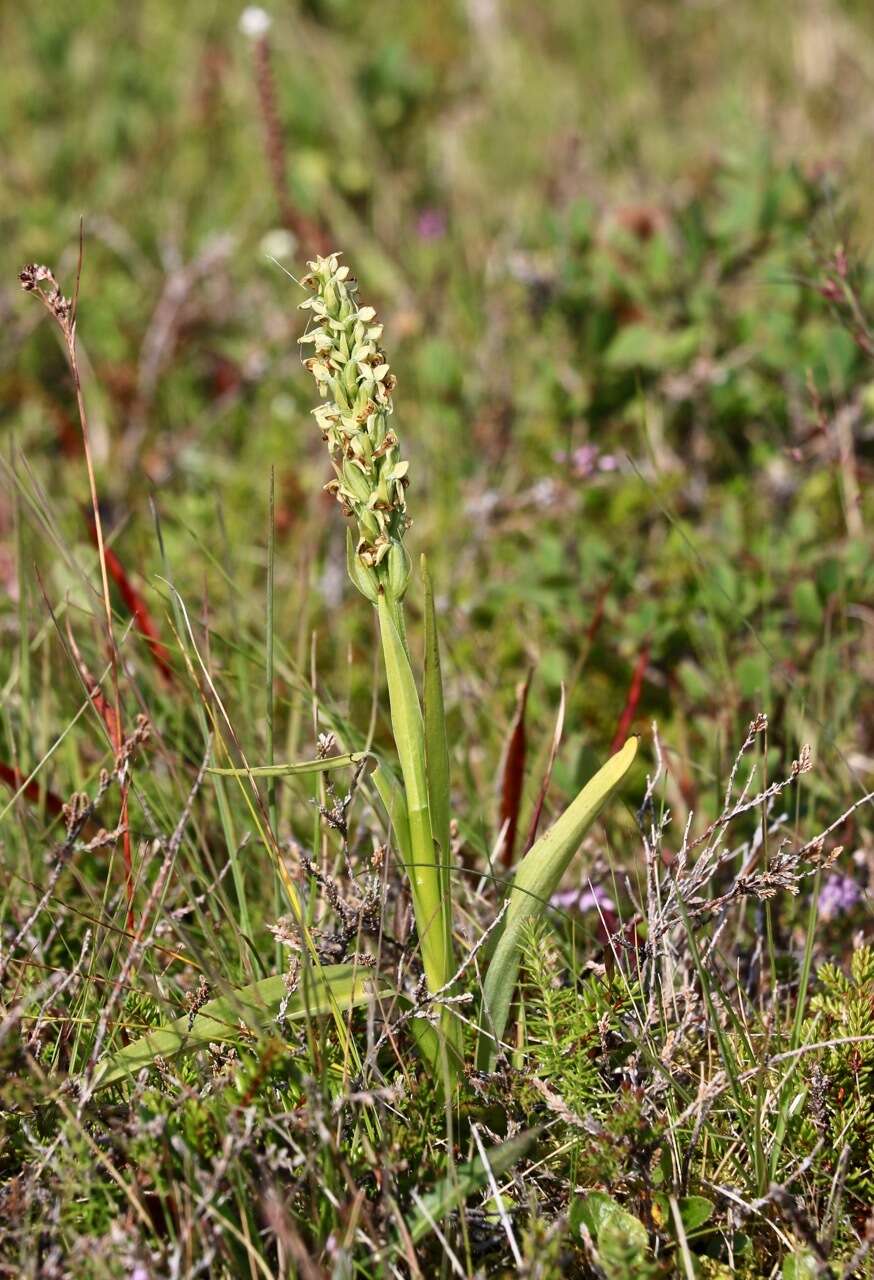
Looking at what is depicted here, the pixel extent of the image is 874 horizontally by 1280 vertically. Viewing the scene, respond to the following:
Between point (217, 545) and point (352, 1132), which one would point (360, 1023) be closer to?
point (352, 1132)

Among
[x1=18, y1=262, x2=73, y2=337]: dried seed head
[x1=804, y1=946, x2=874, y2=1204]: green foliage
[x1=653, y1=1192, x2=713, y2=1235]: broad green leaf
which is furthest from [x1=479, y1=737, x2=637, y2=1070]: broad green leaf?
[x1=18, y1=262, x2=73, y2=337]: dried seed head

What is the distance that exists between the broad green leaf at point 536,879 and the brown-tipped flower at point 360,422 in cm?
34

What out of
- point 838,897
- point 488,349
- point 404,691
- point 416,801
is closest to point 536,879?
point 416,801

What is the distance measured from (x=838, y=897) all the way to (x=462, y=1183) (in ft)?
2.74

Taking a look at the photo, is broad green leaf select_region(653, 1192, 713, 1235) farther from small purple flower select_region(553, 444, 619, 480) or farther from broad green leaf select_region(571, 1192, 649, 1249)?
small purple flower select_region(553, 444, 619, 480)

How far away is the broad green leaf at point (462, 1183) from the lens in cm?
137

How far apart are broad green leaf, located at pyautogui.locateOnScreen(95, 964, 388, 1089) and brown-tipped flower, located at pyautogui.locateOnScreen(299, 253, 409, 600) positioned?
1.67ft

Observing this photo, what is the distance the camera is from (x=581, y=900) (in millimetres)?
1973

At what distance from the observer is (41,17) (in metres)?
4.73

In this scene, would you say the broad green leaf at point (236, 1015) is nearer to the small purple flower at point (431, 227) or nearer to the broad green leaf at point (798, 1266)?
the broad green leaf at point (798, 1266)

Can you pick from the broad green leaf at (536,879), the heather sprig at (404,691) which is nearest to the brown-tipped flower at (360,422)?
the heather sprig at (404,691)

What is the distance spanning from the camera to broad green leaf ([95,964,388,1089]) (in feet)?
4.83

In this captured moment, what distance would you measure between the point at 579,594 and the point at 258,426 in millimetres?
1262

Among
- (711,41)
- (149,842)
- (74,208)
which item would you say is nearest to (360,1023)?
(149,842)
